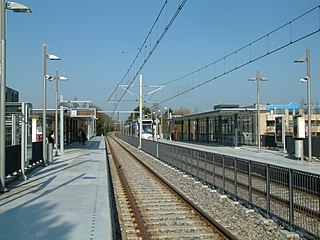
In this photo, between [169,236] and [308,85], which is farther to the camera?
[308,85]

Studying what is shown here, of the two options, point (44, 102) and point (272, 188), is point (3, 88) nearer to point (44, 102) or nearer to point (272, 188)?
point (272, 188)

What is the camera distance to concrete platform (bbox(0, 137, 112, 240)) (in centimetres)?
734

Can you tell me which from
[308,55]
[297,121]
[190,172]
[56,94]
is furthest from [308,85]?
[56,94]

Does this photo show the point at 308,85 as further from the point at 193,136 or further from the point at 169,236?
the point at 193,136

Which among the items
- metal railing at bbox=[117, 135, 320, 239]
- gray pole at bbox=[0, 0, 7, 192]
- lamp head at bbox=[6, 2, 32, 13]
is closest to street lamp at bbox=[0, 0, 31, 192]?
gray pole at bbox=[0, 0, 7, 192]

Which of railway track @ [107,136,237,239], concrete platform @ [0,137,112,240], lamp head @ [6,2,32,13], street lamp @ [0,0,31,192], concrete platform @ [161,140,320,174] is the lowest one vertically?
railway track @ [107,136,237,239]

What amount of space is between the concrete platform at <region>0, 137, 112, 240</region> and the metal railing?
134 inches

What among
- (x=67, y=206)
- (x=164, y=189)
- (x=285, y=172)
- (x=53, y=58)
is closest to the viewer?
(x=285, y=172)

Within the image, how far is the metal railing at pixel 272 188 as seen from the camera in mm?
7557

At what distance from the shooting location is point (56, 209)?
9.51m

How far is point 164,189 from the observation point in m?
14.2

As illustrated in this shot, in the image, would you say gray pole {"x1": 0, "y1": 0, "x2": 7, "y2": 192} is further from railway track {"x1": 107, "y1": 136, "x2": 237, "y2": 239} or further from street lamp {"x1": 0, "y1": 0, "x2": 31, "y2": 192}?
railway track {"x1": 107, "y1": 136, "x2": 237, "y2": 239}

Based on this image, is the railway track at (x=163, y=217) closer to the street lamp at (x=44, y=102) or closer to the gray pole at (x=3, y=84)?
the gray pole at (x=3, y=84)

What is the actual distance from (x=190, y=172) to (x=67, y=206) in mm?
8416
